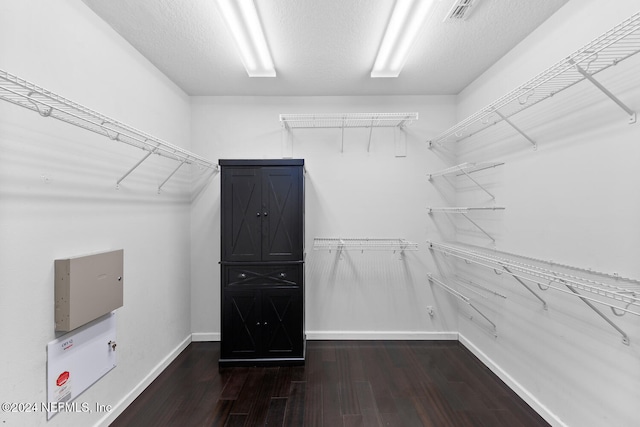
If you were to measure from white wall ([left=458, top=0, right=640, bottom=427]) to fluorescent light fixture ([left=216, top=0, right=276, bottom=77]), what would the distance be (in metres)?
2.06

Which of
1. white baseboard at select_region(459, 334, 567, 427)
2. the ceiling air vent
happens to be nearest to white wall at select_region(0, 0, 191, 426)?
the ceiling air vent

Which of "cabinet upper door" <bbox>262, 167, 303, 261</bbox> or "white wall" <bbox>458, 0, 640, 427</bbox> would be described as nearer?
"white wall" <bbox>458, 0, 640, 427</bbox>

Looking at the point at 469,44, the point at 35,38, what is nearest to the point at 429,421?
the point at 469,44

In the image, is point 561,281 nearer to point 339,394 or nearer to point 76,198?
point 339,394

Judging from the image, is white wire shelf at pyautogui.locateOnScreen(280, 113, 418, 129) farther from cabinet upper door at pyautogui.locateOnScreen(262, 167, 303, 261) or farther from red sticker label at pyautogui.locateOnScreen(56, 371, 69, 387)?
red sticker label at pyautogui.locateOnScreen(56, 371, 69, 387)

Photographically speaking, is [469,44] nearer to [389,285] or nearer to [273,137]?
[273,137]

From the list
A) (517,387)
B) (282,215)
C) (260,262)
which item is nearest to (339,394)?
(260,262)

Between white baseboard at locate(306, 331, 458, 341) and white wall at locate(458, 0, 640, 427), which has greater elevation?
white wall at locate(458, 0, 640, 427)

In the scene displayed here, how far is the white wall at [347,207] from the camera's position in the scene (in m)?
3.13

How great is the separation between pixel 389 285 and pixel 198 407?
84.9 inches

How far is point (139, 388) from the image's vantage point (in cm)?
221

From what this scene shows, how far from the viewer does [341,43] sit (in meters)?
2.16

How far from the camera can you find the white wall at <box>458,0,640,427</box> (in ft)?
4.73

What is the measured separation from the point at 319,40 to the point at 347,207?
1691 millimetres
